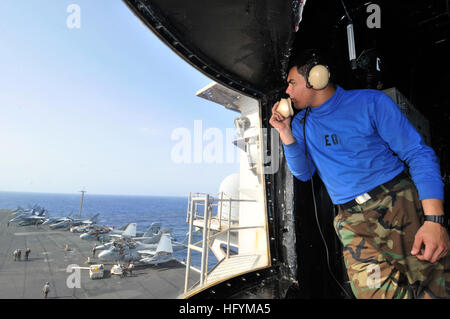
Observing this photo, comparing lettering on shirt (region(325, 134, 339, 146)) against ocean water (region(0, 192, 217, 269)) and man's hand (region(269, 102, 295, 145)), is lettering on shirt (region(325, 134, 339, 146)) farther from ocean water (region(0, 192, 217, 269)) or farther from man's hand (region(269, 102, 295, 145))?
ocean water (region(0, 192, 217, 269))

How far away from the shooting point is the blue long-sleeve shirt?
0.84 m

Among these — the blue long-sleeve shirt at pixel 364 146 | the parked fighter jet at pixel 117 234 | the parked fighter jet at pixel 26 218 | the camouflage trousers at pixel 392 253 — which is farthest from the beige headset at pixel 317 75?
the parked fighter jet at pixel 117 234

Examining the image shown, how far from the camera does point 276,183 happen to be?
5.86 ft

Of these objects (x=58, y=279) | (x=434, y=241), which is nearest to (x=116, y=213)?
Result: (x=58, y=279)

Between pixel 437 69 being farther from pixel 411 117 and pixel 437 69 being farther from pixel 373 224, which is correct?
pixel 373 224

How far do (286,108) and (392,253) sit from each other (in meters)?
0.89

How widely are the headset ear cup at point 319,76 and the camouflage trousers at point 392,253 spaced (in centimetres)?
62

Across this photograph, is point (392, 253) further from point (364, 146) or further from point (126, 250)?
point (126, 250)

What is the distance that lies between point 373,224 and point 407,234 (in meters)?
0.13

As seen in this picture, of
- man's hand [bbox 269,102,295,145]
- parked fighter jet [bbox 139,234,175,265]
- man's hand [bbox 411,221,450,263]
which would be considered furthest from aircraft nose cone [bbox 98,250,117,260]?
man's hand [bbox 411,221,450,263]

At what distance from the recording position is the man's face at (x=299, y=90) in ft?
3.74

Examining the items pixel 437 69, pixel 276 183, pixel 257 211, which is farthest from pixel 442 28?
pixel 257 211

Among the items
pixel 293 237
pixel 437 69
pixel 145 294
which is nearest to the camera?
pixel 293 237

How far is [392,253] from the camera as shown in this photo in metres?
0.95
